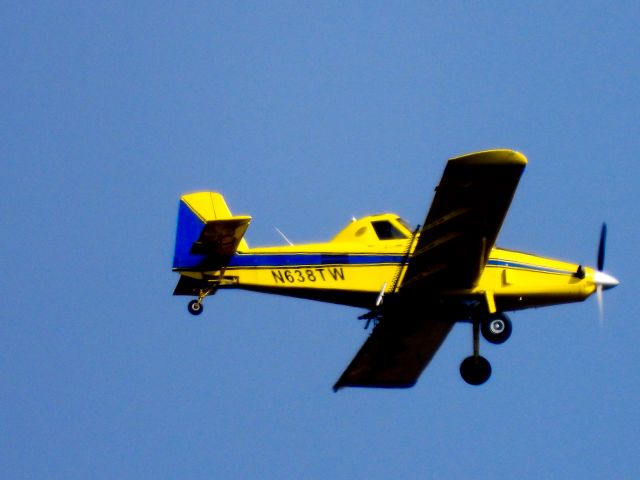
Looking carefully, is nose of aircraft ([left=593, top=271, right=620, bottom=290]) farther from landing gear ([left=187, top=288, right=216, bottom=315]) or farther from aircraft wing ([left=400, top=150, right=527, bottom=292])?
landing gear ([left=187, top=288, right=216, bottom=315])

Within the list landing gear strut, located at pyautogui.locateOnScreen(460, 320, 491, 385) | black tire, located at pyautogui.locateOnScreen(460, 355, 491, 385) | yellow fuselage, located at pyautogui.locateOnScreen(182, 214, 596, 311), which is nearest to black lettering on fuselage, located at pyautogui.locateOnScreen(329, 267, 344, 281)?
yellow fuselage, located at pyautogui.locateOnScreen(182, 214, 596, 311)

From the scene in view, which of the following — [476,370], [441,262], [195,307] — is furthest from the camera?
[476,370]

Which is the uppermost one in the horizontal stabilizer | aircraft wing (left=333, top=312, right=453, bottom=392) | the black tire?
the horizontal stabilizer

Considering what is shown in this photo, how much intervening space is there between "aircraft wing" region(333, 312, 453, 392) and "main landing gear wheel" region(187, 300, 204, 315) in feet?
11.9

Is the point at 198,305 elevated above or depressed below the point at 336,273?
below

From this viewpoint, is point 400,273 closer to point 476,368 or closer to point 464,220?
point 464,220

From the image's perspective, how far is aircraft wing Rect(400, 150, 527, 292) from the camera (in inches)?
867

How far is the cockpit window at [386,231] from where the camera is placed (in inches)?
985

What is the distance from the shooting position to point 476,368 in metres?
25.6

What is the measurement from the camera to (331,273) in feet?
82.4

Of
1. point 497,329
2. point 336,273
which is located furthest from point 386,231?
point 497,329

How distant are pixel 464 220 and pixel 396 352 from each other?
5.18 m

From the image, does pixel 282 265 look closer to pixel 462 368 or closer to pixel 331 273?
pixel 331 273

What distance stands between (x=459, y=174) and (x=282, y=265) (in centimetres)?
463
